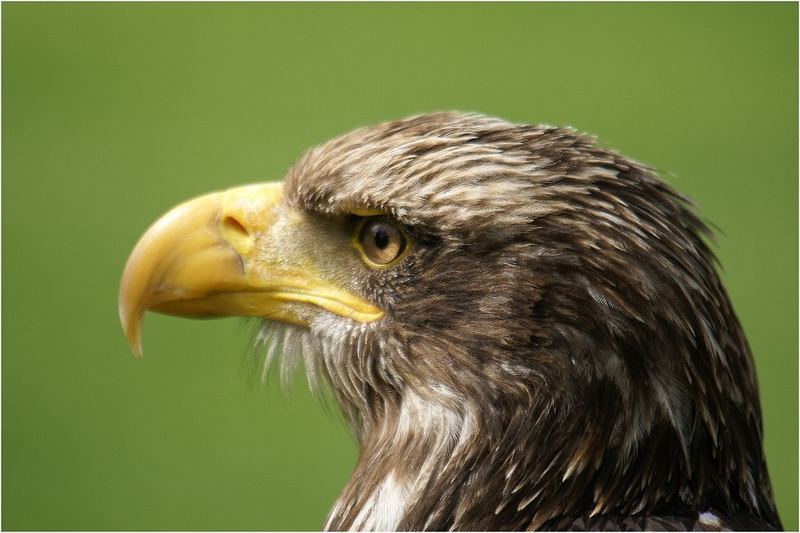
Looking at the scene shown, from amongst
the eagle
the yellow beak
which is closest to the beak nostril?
the yellow beak

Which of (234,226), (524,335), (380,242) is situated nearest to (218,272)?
A: (234,226)

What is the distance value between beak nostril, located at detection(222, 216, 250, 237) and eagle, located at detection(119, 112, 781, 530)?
6.0 inches

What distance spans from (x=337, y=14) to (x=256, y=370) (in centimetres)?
879

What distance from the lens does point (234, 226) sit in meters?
2.91

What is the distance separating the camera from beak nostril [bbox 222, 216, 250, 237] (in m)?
2.90

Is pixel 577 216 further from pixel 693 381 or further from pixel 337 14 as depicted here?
pixel 337 14

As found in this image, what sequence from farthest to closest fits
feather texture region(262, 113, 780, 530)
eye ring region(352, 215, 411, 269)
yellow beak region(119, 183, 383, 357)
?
yellow beak region(119, 183, 383, 357)
eye ring region(352, 215, 411, 269)
feather texture region(262, 113, 780, 530)

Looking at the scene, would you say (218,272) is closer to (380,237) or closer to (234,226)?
(234,226)

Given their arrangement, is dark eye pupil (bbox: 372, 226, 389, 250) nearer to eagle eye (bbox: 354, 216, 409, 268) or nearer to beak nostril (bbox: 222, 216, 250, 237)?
eagle eye (bbox: 354, 216, 409, 268)

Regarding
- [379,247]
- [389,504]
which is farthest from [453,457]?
[379,247]

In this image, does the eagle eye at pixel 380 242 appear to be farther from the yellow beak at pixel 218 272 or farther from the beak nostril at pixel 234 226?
the beak nostril at pixel 234 226

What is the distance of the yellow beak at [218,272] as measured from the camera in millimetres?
2854

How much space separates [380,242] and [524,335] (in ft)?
1.35

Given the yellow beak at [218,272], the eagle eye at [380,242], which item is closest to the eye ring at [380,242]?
the eagle eye at [380,242]
